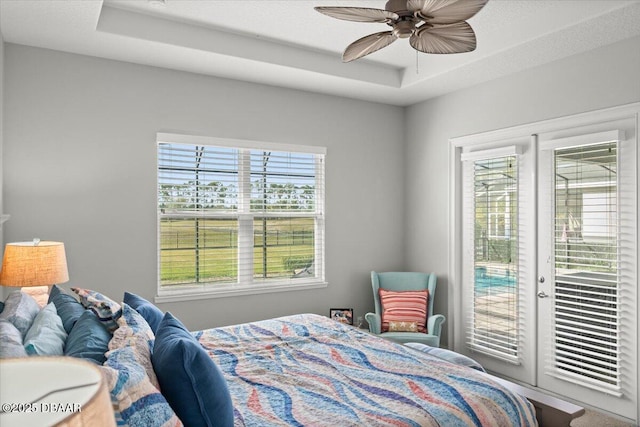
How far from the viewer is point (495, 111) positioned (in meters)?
4.23

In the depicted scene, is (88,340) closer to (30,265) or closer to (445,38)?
(30,265)

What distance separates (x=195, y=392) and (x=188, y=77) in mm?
3083

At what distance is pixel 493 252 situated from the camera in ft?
14.3

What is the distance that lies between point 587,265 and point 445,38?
86.5 inches

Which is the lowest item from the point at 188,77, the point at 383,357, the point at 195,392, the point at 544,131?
the point at 383,357

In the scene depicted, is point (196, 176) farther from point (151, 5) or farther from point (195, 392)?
point (195, 392)

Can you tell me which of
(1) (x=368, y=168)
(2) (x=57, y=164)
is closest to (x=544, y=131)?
(1) (x=368, y=168)

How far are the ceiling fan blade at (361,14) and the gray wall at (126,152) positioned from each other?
6.78 ft

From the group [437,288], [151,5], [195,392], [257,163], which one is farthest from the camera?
[437,288]

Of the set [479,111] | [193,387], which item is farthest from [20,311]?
[479,111]

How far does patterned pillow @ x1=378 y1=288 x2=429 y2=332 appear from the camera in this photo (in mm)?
4430

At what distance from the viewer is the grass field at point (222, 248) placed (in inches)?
159

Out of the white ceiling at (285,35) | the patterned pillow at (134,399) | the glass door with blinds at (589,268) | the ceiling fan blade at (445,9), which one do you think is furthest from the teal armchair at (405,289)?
the patterned pillow at (134,399)

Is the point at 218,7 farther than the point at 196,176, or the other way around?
the point at 196,176
